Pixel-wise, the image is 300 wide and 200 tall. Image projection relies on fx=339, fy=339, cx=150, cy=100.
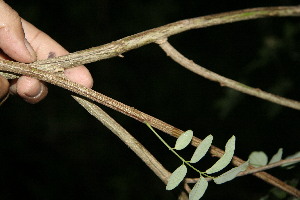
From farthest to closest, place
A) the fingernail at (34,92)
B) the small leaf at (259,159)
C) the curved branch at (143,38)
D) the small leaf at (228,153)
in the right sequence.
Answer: the fingernail at (34,92) < the small leaf at (259,159) < the curved branch at (143,38) < the small leaf at (228,153)

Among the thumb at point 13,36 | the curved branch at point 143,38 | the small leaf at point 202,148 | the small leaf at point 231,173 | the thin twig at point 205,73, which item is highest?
the thumb at point 13,36

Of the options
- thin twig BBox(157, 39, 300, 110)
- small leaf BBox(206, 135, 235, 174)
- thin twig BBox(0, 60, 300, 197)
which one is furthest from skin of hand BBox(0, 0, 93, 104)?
small leaf BBox(206, 135, 235, 174)

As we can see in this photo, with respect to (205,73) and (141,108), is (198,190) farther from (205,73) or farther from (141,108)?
(141,108)

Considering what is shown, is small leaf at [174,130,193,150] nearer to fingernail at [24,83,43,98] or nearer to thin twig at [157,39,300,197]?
thin twig at [157,39,300,197]

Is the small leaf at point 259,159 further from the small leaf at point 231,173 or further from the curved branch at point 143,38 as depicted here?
the curved branch at point 143,38

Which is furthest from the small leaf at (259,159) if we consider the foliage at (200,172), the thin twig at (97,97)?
the foliage at (200,172)

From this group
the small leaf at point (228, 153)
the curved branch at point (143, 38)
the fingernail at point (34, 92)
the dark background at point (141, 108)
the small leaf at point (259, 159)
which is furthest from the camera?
the dark background at point (141, 108)

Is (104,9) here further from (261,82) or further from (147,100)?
(261,82)
